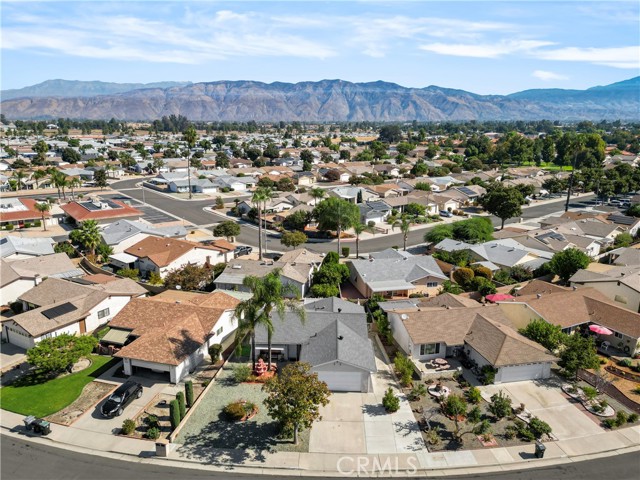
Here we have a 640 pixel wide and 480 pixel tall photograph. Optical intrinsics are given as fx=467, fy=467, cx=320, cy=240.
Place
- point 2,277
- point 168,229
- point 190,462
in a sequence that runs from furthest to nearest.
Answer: point 168,229 < point 2,277 < point 190,462

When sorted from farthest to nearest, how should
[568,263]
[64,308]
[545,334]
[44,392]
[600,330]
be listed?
[568,263] < [64,308] < [600,330] < [545,334] < [44,392]

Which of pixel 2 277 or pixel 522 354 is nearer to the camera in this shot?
pixel 522 354

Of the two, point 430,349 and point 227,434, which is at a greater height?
point 430,349

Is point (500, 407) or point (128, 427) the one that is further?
point (500, 407)

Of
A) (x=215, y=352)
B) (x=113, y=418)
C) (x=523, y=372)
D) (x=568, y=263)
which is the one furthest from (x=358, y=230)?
(x=113, y=418)

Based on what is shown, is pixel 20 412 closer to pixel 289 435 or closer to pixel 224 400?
pixel 224 400

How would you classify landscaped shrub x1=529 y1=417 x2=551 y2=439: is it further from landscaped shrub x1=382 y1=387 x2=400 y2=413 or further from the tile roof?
the tile roof

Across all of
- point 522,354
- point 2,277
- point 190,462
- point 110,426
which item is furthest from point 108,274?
point 522,354

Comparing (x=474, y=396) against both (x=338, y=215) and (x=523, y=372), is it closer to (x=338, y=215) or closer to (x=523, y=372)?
(x=523, y=372)
